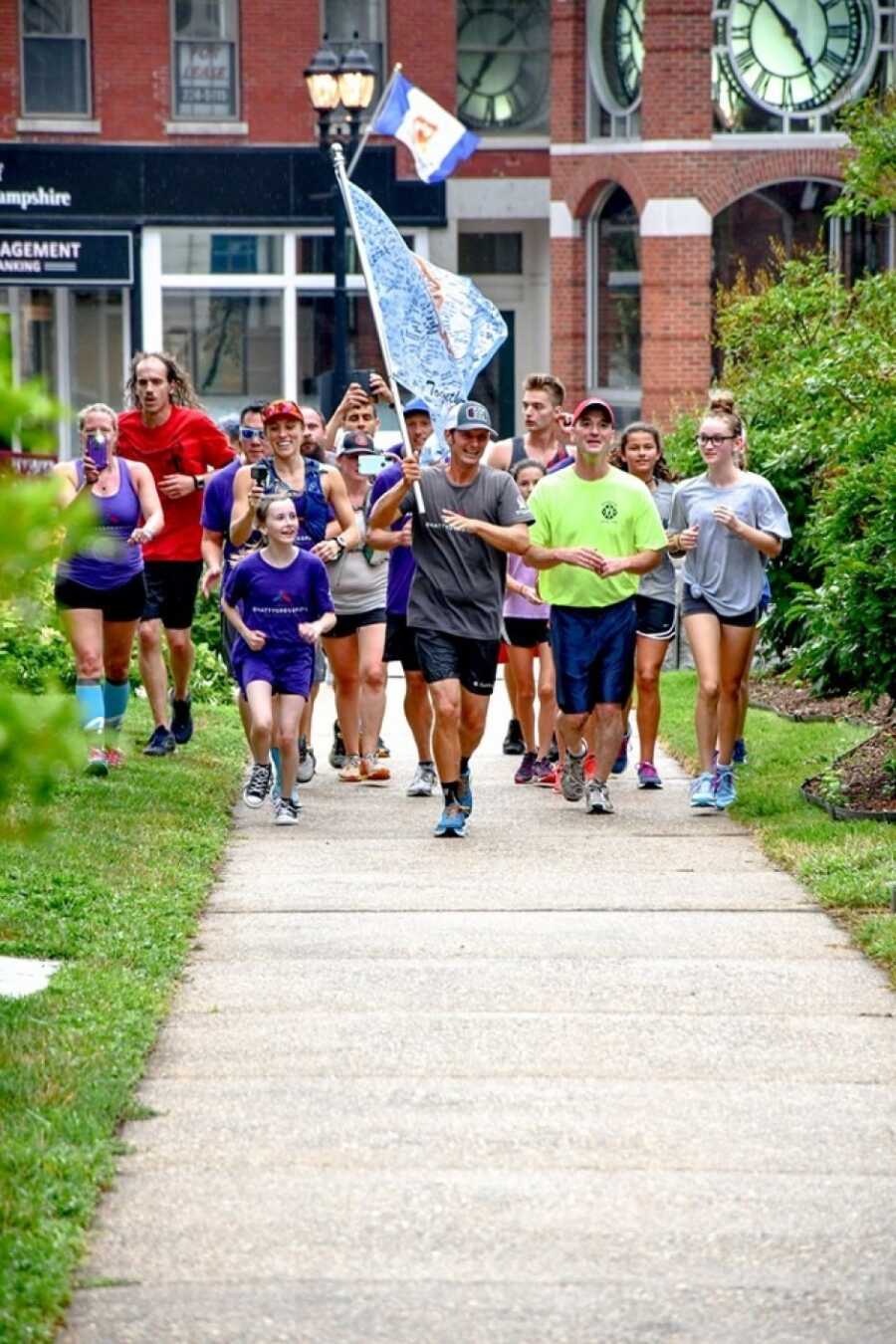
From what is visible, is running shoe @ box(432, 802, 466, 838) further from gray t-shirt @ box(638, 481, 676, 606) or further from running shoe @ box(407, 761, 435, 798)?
gray t-shirt @ box(638, 481, 676, 606)

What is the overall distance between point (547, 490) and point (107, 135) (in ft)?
78.5

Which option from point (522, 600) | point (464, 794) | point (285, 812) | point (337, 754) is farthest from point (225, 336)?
point (464, 794)

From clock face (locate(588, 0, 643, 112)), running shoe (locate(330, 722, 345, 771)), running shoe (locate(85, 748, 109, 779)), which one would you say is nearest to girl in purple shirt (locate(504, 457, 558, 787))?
running shoe (locate(330, 722, 345, 771))

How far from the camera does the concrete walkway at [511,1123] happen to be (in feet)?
16.9

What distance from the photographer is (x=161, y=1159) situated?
19.9 feet

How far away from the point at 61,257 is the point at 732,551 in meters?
23.7

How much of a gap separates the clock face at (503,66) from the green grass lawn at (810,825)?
2060cm

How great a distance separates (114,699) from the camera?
12.7m

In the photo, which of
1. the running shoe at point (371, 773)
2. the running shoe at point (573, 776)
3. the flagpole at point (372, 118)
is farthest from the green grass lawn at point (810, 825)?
the flagpole at point (372, 118)

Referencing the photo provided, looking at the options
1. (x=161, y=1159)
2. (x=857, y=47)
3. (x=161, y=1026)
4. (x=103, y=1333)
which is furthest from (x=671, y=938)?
(x=857, y=47)

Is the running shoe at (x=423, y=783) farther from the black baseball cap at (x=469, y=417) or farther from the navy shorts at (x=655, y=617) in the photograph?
the black baseball cap at (x=469, y=417)

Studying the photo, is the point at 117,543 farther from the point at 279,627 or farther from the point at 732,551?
the point at 732,551

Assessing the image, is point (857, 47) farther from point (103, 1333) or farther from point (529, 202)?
point (103, 1333)

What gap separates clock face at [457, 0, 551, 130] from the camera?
116 ft
